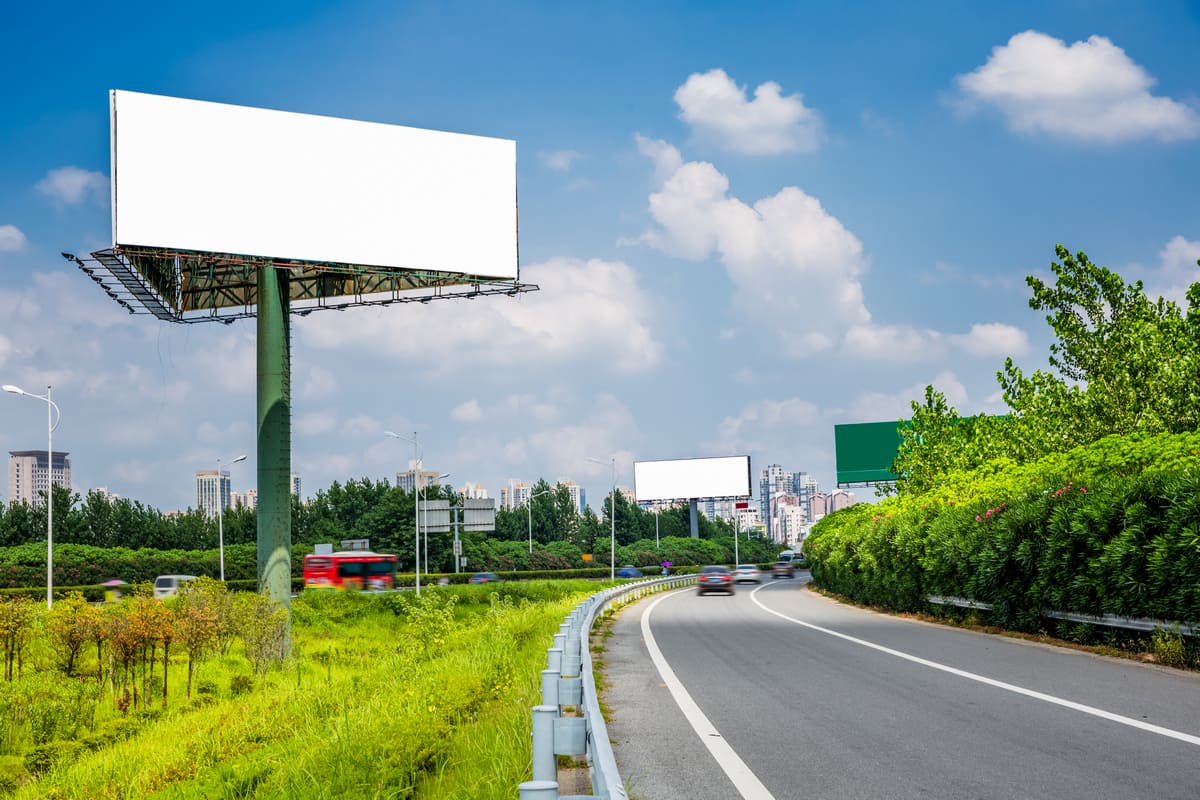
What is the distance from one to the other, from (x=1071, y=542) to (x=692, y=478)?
85068 mm

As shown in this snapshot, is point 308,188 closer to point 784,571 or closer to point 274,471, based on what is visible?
point 274,471

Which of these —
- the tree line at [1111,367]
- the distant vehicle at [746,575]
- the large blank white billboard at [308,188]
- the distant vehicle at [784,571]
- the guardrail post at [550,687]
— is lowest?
the distant vehicle at [784,571]

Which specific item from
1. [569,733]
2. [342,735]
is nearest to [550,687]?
[569,733]

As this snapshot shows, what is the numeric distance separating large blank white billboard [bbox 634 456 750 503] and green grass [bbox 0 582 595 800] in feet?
243

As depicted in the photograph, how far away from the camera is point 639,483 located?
336 feet

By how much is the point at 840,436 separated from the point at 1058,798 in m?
76.0

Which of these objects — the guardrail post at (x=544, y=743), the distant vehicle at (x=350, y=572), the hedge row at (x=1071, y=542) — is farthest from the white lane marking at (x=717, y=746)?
the distant vehicle at (x=350, y=572)

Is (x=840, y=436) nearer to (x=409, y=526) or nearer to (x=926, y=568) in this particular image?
(x=409, y=526)

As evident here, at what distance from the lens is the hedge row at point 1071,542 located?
14430 millimetres

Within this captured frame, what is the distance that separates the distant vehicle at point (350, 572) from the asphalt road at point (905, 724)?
49.1 meters

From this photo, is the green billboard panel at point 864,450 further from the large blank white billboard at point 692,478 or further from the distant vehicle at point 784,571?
the large blank white billboard at point 692,478

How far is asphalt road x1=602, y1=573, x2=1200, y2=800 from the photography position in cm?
726

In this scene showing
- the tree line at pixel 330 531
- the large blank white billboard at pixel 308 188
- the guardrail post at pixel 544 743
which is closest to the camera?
the guardrail post at pixel 544 743

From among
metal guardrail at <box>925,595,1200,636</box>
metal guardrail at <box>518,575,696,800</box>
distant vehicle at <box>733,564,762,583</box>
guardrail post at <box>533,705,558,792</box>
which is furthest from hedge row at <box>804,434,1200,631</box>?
distant vehicle at <box>733,564,762,583</box>
